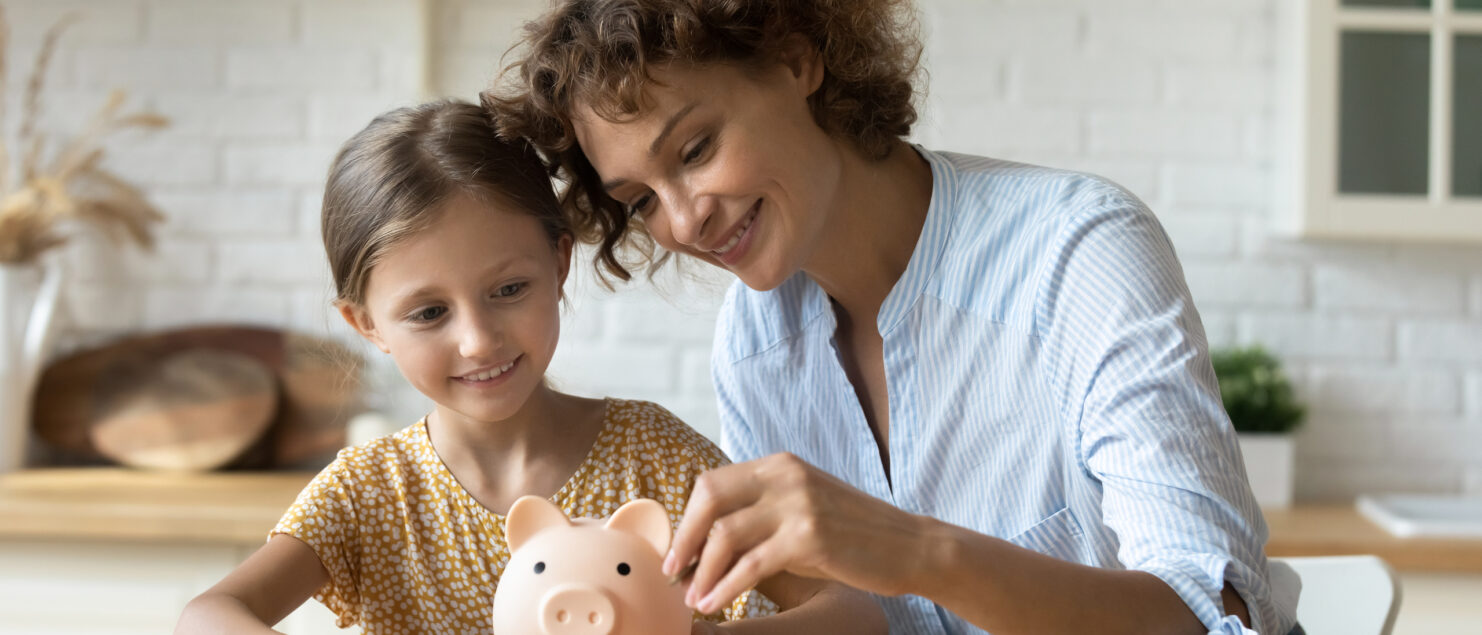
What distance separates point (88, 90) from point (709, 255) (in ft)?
5.92

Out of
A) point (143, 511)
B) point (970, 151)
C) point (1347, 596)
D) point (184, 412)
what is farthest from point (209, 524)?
point (1347, 596)

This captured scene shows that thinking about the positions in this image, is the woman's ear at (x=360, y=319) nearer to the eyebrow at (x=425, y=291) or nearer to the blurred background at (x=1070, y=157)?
the eyebrow at (x=425, y=291)

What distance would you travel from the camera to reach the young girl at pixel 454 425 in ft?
3.39

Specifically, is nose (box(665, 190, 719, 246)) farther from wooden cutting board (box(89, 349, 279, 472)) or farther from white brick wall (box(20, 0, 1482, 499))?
wooden cutting board (box(89, 349, 279, 472))

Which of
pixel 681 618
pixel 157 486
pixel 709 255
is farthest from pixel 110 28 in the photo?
pixel 681 618

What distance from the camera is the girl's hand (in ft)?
2.44

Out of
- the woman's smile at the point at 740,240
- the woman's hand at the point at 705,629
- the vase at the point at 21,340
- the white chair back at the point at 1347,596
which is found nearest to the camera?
the woman's hand at the point at 705,629

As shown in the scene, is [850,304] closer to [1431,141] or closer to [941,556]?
[941,556]

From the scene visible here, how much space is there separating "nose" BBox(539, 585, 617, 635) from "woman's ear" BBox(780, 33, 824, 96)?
563mm

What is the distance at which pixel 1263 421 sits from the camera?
2236 mm

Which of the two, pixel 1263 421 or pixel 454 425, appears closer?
pixel 454 425

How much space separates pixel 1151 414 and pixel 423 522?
614 mm

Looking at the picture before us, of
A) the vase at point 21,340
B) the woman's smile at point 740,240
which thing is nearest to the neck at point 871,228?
the woman's smile at point 740,240

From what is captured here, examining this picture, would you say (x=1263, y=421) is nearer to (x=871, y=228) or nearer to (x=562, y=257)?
(x=871, y=228)
